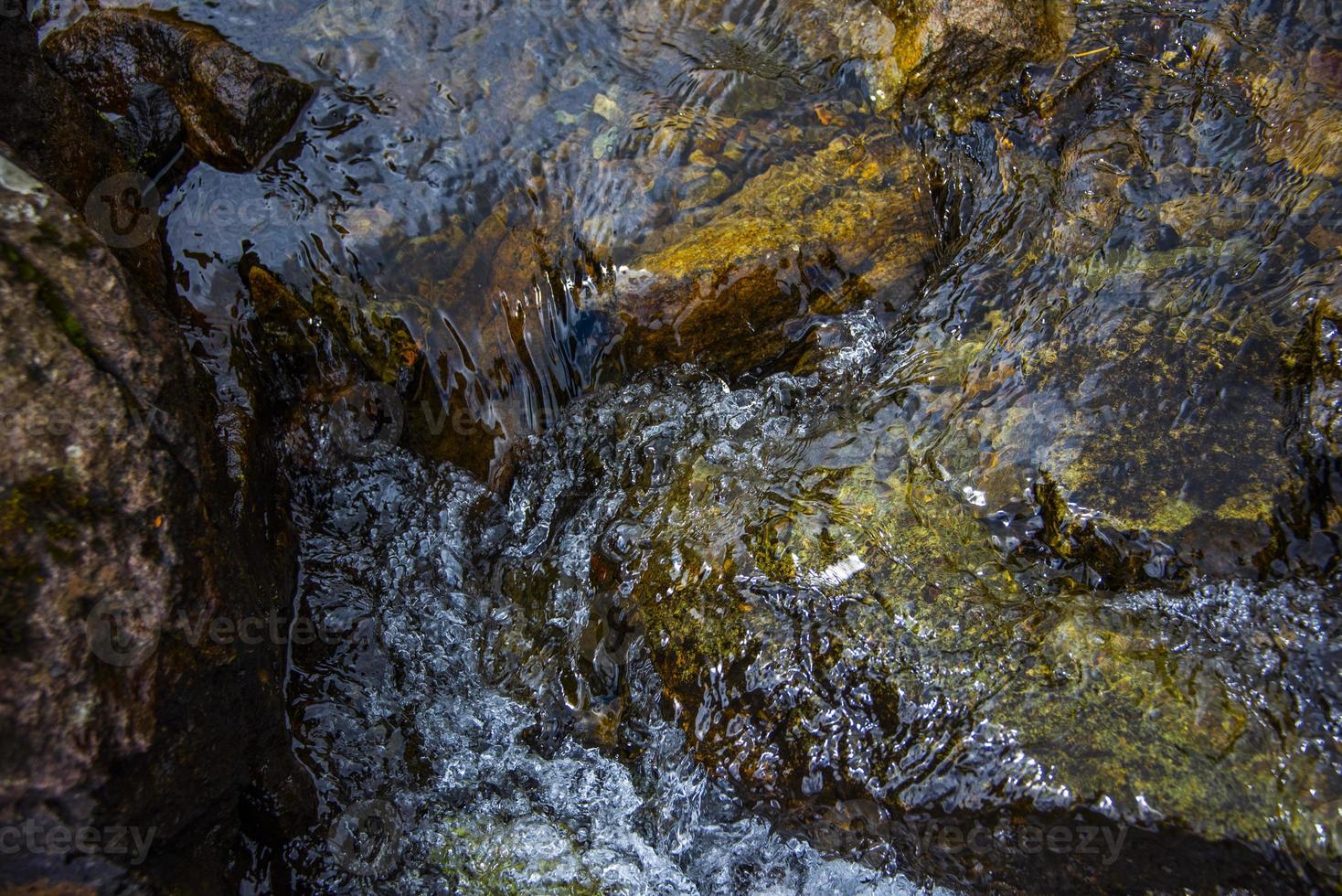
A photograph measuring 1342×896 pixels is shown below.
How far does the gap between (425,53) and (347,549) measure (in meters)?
2.38

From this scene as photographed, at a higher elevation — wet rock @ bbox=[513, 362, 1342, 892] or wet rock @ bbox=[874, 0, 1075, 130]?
wet rock @ bbox=[874, 0, 1075, 130]

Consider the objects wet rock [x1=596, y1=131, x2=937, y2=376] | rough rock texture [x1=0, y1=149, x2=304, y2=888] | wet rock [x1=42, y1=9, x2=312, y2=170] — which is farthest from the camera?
wet rock [x1=42, y1=9, x2=312, y2=170]

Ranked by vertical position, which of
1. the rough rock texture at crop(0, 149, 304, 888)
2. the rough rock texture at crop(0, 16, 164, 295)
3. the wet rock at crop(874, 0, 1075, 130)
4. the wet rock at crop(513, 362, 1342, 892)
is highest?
the rough rock texture at crop(0, 16, 164, 295)

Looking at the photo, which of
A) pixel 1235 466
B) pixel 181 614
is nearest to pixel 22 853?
pixel 181 614

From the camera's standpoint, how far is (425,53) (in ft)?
12.8

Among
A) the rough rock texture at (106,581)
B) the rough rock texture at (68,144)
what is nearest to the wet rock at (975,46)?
the rough rock texture at (106,581)

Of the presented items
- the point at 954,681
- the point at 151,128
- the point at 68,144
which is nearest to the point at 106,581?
the point at 68,144

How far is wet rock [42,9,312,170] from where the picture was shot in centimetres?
352

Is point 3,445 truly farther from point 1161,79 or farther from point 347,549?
point 1161,79

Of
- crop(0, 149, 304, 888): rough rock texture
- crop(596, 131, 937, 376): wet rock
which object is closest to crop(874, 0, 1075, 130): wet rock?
crop(596, 131, 937, 376): wet rock

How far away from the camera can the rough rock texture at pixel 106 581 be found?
182 cm

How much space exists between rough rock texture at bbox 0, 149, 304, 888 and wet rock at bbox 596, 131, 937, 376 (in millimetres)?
1769

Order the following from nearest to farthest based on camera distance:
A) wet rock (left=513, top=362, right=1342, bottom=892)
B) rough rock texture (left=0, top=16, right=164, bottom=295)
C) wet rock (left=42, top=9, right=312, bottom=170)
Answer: wet rock (left=513, top=362, right=1342, bottom=892)
rough rock texture (left=0, top=16, right=164, bottom=295)
wet rock (left=42, top=9, right=312, bottom=170)

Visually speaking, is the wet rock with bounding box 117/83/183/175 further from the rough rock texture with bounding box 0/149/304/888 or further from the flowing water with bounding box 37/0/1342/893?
the rough rock texture with bounding box 0/149/304/888
